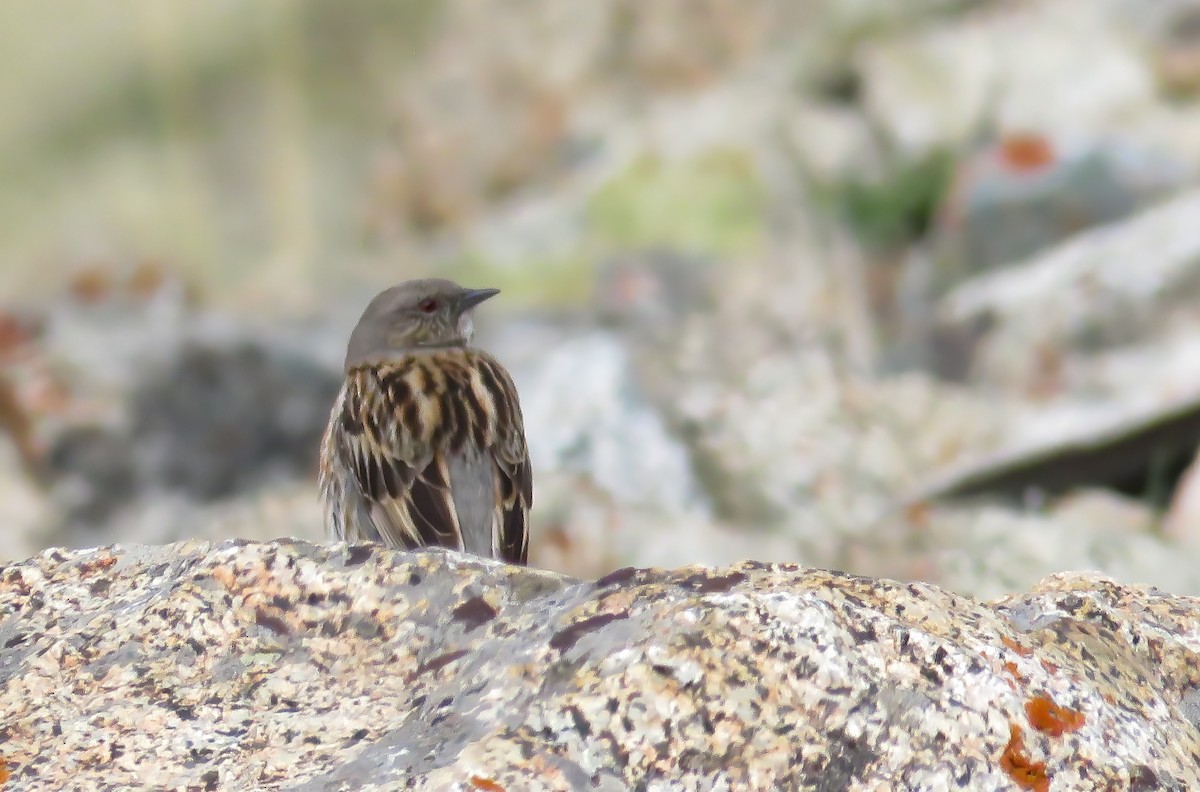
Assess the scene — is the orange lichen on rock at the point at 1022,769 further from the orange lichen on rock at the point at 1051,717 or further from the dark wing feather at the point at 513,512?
the dark wing feather at the point at 513,512

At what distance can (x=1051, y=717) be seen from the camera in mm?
2984

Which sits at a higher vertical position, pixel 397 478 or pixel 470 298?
pixel 470 298

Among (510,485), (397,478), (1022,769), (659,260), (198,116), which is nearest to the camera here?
(1022,769)

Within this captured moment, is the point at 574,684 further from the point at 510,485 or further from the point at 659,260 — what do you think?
the point at 659,260

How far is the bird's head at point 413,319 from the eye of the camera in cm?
703

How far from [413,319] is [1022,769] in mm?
4600

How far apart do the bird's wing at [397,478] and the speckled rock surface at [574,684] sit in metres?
2.31

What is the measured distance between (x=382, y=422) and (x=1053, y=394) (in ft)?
17.8

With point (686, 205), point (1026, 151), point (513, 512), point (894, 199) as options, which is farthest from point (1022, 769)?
point (894, 199)

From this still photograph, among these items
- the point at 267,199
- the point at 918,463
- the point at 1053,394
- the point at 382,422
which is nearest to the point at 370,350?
the point at 382,422

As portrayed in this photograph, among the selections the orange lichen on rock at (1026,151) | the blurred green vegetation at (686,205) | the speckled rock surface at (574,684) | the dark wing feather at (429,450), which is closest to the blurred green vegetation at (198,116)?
the blurred green vegetation at (686,205)

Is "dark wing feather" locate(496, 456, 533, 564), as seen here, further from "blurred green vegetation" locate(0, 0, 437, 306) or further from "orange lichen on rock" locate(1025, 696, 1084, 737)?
"blurred green vegetation" locate(0, 0, 437, 306)

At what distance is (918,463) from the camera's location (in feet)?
32.9

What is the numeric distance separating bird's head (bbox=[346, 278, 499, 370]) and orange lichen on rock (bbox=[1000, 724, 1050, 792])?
14.4 feet
